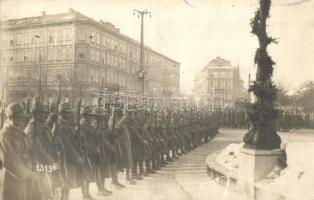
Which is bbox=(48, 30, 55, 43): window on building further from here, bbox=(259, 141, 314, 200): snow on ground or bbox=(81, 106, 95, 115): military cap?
bbox=(259, 141, 314, 200): snow on ground

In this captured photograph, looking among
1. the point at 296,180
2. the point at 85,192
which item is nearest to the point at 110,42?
the point at 85,192

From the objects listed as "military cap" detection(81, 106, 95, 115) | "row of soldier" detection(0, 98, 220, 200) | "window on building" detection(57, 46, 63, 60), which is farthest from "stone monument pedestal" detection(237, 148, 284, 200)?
"window on building" detection(57, 46, 63, 60)

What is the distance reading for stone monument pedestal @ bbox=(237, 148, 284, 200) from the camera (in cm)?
441

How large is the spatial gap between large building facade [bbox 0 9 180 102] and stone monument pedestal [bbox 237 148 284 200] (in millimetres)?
2573

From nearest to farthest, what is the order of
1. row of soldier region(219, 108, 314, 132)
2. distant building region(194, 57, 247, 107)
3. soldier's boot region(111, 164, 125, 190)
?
soldier's boot region(111, 164, 125, 190) → distant building region(194, 57, 247, 107) → row of soldier region(219, 108, 314, 132)

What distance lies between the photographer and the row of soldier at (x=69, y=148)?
3773 mm

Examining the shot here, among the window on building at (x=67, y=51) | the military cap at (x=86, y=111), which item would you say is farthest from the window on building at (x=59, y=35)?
the military cap at (x=86, y=111)

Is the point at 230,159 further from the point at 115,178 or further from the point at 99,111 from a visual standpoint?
the point at 99,111

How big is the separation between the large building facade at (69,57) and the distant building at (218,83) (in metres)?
1.33

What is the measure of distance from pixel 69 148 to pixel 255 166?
2393 millimetres

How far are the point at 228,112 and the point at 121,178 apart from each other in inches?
514

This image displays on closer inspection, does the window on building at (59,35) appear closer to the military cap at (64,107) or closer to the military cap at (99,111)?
the military cap at (99,111)

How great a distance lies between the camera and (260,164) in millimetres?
4441

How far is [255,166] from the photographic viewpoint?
4.41 metres
